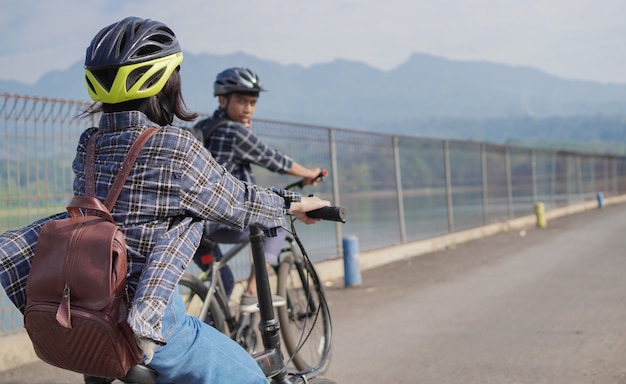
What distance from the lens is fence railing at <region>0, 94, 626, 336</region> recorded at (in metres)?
6.37

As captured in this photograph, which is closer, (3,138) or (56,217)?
(56,217)

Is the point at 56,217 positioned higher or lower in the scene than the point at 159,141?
lower

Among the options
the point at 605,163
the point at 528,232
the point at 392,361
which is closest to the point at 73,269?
the point at 392,361

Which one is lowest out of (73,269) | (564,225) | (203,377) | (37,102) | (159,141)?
(564,225)

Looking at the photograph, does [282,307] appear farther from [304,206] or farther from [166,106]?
[166,106]

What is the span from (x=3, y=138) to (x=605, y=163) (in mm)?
39584

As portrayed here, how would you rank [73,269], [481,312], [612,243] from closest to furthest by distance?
1. [73,269]
2. [481,312]
3. [612,243]

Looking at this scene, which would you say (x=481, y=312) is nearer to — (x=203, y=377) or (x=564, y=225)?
(x=203, y=377)

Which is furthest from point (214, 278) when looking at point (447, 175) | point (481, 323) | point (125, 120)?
point (447, 175)

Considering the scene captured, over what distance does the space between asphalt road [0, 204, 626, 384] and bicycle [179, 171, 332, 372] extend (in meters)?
0.62

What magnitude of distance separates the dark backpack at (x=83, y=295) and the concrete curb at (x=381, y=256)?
13.7 ft

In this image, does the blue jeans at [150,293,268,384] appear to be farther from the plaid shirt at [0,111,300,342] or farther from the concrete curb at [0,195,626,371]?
the concrete curb at [0,195,626,371]

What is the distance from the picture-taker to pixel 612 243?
15.2 metres

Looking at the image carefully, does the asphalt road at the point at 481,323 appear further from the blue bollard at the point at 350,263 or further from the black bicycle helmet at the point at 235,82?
the black bicycle helmet at the point at 235,82
